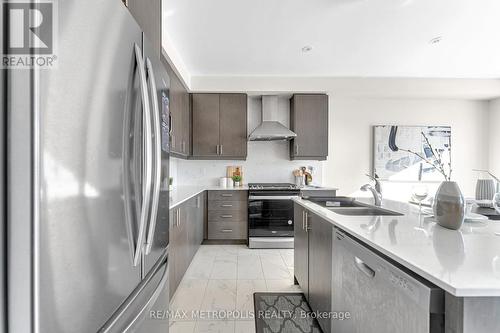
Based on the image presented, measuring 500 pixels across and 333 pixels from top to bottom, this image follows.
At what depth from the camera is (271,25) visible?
2537 millimetres

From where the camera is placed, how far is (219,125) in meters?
4.06

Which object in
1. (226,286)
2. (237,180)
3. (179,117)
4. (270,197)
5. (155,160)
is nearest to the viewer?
(155,160)

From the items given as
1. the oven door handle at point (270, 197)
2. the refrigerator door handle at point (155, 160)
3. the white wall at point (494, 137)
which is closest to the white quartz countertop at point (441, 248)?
the refrigerator door handle at point (155, 160)

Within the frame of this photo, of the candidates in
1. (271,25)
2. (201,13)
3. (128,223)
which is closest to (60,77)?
(128,223)

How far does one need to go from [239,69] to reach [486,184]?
312 centimetres

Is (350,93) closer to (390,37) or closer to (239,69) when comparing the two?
(390,37)

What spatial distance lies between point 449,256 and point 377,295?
323 mm

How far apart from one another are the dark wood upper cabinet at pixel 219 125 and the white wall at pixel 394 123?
1.61 m

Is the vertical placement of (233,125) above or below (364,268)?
above

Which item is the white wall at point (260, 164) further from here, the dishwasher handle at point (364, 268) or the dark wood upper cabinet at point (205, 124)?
the dishwasher handle at point (364, 268)

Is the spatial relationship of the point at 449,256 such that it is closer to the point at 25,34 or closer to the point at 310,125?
the point at 25,34

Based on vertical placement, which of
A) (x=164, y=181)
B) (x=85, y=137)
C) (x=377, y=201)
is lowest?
(x=377, y=201)

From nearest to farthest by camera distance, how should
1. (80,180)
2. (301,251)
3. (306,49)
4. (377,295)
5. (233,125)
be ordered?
(80,180) < (377,295) < (301,251) < (306,49) < (233,125)

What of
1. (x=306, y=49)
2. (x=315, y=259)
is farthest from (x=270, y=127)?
(x=315, y=259)
